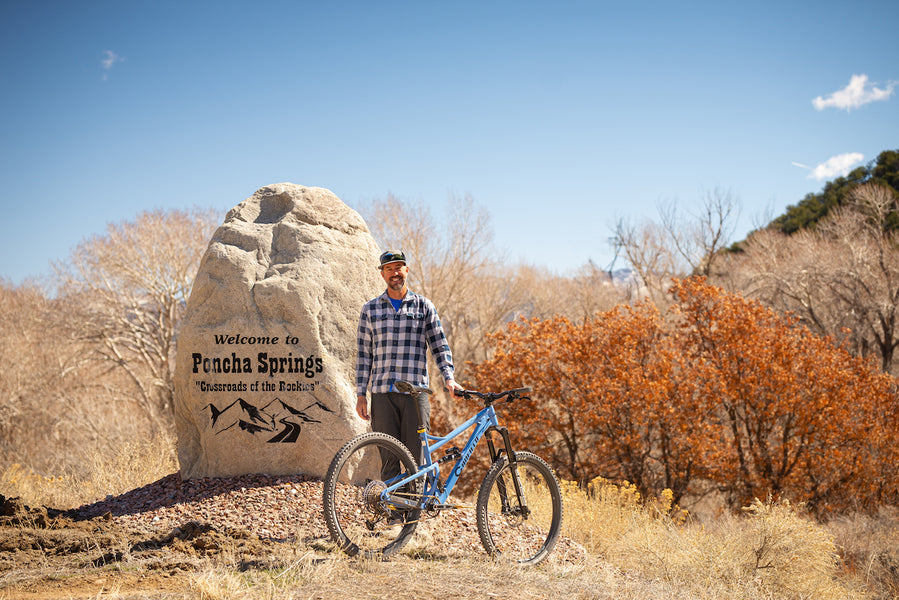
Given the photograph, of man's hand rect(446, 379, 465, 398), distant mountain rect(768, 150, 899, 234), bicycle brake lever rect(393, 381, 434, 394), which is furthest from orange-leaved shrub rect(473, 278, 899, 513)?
distant mountain rect(768, 150, 899, 234)

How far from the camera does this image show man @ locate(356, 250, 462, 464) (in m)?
4.50

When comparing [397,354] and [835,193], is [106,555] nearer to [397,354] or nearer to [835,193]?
[397,354]

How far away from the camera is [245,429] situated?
5727mm

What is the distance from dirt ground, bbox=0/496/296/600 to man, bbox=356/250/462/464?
3.72 feet

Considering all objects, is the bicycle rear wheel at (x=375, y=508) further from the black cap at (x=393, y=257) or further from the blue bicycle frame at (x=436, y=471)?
the black cap at (x=393, y=257)

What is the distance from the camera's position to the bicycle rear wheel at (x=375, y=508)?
3852 mm

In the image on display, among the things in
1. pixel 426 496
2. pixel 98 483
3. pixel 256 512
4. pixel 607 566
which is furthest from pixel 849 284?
pixel 98 483

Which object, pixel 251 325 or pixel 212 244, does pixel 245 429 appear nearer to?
pixel 251 325

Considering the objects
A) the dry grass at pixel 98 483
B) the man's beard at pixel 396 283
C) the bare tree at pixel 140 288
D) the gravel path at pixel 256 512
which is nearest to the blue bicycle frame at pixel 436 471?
the gravel path at pixel 256 512

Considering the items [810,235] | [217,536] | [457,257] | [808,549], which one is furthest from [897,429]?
[810,235]

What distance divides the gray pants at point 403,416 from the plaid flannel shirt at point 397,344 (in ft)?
0.35

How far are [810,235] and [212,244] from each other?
27.7 meters

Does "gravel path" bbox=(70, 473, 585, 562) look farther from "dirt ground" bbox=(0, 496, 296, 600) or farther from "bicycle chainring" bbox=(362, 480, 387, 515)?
"bicycle chainring" bbox=(362, 480, 387, 515)

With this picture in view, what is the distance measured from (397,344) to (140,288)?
18.9 m
